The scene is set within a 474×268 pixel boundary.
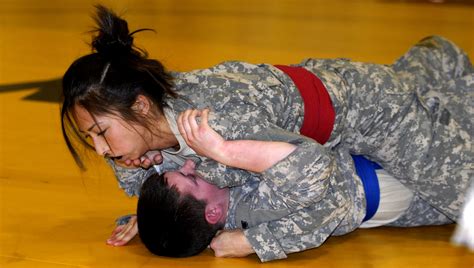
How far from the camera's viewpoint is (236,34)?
5.98 m

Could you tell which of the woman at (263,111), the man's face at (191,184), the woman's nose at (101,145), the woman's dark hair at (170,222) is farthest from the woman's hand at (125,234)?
the woman's nose at (101,145)

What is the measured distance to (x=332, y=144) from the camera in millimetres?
2549

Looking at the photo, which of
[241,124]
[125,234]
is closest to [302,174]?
[241,124]

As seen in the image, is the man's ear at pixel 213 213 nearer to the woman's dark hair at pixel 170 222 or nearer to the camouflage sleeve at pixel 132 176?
the woman's dark hair at pixel 170 222

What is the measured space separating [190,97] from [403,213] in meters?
0.81

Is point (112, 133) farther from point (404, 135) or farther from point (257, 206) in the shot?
point (404, 135)

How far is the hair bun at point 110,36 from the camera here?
86.5 inches

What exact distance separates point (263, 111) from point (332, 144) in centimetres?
35

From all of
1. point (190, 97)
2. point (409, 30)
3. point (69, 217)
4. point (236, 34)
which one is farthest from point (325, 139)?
point (409, 30)

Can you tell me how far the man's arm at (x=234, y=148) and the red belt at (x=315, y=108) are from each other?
27 cm

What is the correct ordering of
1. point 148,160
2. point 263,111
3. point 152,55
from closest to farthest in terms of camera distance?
1. point 263,111
2. point 148,160
3. point 152,55

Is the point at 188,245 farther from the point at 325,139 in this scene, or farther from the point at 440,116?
the point at 440,116

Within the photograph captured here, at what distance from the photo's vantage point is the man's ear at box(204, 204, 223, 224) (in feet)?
7.61

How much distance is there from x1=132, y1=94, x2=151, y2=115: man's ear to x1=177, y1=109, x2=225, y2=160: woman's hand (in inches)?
3.5
